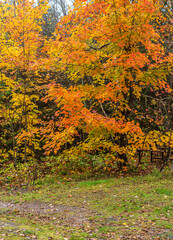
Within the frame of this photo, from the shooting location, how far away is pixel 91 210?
6535 mm

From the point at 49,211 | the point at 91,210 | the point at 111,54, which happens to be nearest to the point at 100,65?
the point at 111,54

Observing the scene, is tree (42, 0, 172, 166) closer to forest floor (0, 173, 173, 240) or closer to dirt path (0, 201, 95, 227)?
forest floor (0, 173, 173, 240)

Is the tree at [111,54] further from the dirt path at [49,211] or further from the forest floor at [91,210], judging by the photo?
the dirt path at [49,211]

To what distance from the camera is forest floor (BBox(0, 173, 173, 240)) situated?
4717 mm

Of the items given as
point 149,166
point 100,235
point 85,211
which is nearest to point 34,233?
point 100,235

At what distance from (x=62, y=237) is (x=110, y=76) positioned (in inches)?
240

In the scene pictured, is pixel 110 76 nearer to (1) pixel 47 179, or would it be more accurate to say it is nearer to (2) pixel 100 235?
(1) pixel 47 179

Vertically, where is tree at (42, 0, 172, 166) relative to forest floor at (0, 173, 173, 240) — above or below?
above

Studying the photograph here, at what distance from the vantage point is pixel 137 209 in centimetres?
609

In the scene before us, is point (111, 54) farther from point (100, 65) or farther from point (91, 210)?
point (91, 210)

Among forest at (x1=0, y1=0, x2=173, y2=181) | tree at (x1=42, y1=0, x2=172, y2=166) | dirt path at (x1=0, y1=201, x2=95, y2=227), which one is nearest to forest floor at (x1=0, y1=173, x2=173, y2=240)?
dirt path at (x1=0, y1=201, x2=95, y2=227)

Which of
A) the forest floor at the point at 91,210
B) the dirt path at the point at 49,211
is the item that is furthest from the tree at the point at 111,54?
the dirt path at the point at 49,211

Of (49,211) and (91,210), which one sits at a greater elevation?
(91,210)

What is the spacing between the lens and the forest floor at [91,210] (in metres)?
4.72
